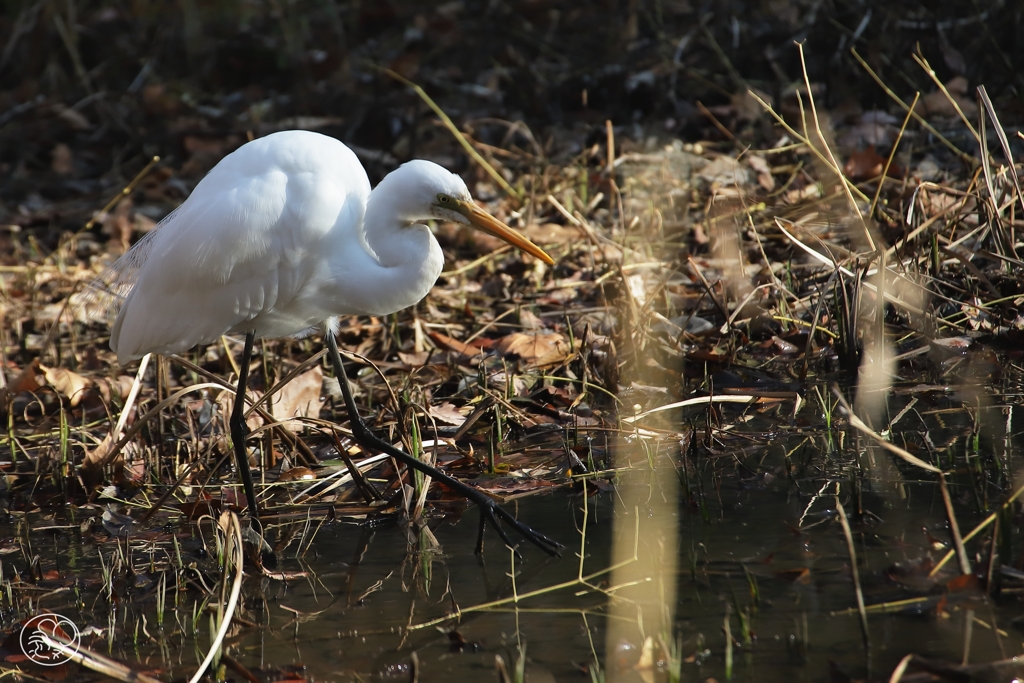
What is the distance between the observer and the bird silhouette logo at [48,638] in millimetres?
2359

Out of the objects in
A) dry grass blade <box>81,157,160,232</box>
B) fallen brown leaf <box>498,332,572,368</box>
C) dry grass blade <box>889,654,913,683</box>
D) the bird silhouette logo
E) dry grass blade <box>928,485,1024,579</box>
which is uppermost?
dry grass blade <box>81,157,160,232</box>

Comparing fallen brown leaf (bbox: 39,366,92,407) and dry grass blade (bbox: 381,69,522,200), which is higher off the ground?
dry grass blade (bbox: 381,69,522,200)

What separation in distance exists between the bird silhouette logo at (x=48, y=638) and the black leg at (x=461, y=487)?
3.41ft

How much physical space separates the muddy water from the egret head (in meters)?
0.89

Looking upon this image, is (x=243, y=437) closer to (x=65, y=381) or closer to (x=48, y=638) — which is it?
(x=48, y=638)

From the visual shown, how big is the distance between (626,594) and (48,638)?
130cm

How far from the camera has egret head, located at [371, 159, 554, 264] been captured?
3055 mm

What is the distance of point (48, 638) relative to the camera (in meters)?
2.32

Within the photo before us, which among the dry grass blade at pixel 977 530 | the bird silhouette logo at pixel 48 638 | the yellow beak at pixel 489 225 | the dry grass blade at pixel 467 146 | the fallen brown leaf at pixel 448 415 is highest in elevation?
the dry grass blade at pixel 467 146

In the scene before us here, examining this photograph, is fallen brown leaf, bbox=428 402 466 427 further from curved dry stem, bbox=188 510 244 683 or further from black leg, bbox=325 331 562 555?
curved dry stem, bbox=188 510 244 683

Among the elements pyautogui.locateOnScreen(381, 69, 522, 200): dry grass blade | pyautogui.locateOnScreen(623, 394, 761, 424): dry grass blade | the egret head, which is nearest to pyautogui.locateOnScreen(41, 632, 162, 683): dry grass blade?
the egret head

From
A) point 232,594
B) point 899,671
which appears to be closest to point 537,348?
point 232,594

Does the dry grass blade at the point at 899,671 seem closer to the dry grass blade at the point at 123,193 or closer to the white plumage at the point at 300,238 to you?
the white plumage at the point at 300,238

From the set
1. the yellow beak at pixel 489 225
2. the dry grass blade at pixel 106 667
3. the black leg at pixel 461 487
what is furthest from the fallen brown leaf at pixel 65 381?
the dry grass blade at pixel 106 667
